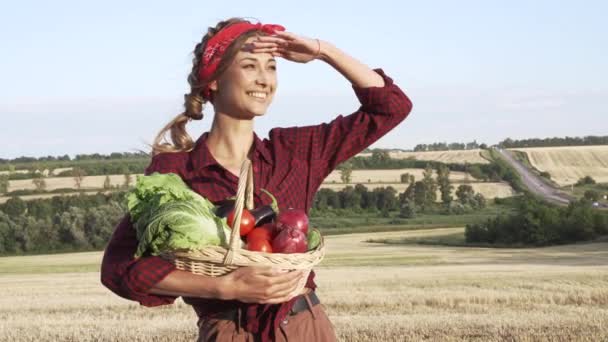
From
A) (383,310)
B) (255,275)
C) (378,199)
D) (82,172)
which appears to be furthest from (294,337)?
(82,172)

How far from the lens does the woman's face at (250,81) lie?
385 cm

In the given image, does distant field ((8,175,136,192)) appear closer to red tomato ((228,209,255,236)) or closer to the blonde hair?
the blonde hair

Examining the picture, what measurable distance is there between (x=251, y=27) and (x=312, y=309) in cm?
115

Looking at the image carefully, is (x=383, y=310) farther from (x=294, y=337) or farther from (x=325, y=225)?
(x=325, y=225)

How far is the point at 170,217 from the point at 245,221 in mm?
280

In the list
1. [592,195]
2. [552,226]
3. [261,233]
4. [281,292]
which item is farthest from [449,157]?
[281,292]

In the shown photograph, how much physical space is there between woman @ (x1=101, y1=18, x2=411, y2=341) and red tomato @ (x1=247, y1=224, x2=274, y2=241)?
0.23m

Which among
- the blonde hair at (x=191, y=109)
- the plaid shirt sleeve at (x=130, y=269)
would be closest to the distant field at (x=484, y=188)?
the blonde hair at (x=191, y=109)

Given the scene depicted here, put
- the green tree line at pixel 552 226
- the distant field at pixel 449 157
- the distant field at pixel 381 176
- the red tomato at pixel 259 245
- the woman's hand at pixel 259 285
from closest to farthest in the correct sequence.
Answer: the woman's hand at pixel 259 285 < the red tomato at pixel 259 245 < the green tree line at pixel 552 226 < the distant field at pixel 381 176 < the distant field at pixel 449 157

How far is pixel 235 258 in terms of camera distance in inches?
131

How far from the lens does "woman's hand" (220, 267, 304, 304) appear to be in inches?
130

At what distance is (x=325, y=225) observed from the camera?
55.6 meters

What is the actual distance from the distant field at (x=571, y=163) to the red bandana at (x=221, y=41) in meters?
84.2

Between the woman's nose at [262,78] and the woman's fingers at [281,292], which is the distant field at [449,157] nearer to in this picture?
the woman's nose at [262,78]
